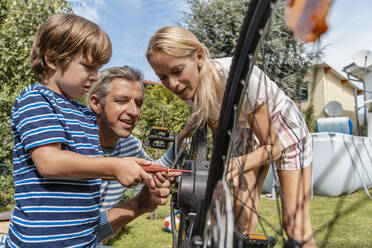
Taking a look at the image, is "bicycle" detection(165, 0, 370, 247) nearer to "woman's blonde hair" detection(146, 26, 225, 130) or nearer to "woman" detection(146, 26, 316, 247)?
"woman" detection(146, 26, 316, 247)

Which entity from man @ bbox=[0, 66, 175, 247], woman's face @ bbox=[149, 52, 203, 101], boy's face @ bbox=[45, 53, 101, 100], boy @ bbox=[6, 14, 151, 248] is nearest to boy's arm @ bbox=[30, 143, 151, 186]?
boy @ bbox=[6, 14, 151, 248]

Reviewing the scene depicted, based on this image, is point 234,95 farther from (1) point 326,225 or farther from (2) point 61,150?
(2) point 61,150

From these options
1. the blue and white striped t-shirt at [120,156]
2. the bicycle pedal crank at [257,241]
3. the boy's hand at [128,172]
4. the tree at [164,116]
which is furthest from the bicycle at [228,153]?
the tree at [164,116]

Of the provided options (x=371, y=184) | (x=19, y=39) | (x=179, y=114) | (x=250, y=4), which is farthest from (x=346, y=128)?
(x=179, y=114)

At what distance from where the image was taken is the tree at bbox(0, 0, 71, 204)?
155 inches

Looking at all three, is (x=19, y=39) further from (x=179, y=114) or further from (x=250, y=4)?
(x=250, y=4)

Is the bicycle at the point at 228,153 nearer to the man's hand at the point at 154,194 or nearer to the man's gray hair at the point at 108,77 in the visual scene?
the man's hand at the point at 154,194

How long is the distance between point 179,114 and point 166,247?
371 centimetres

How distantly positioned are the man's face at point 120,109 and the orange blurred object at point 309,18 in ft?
4.93

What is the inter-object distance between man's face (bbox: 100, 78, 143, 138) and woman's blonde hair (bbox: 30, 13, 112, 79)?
54cm

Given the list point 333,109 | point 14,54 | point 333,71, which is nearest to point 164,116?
point 14,54

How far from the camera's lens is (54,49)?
1.31 metres

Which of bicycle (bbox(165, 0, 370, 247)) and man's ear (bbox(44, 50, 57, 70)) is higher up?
man's ear (bbox(44, 50, 57, 70))

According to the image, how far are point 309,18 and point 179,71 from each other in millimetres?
1384
